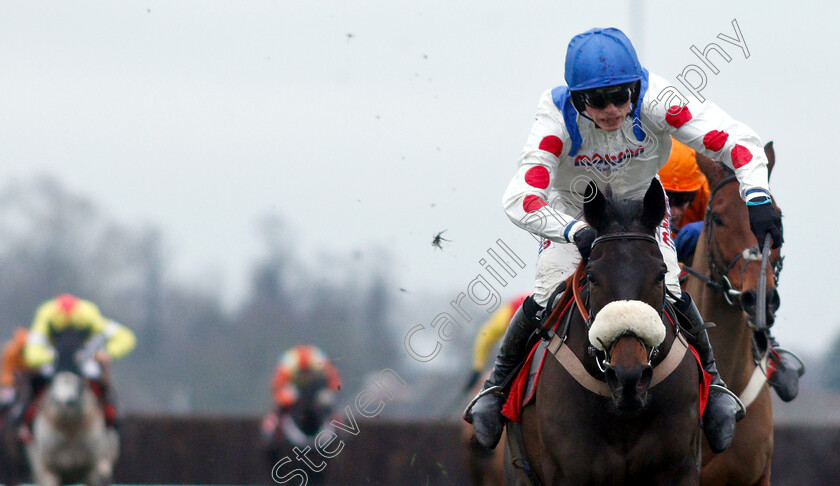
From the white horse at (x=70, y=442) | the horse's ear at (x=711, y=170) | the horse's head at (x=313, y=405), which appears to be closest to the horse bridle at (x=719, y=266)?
the horse's ear at (x=711, y=170)

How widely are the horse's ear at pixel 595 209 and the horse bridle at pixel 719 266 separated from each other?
1.56 m

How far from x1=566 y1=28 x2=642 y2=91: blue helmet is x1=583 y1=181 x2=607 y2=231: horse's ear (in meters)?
0.50

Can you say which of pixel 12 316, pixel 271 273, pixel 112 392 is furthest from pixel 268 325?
pixel 112 392

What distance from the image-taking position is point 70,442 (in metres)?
11.6

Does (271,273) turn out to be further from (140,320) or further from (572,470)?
(572,470)

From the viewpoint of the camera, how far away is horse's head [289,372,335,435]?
14685mm

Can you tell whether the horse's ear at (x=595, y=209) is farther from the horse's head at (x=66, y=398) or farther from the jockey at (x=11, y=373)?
the jockey at (x=11, y=373)

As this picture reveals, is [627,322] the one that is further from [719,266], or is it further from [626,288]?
[719,266]

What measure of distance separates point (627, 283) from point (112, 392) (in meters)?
8.50

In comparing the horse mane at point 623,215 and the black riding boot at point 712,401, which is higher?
the horse mane at point 623,215

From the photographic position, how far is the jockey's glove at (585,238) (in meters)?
4.59

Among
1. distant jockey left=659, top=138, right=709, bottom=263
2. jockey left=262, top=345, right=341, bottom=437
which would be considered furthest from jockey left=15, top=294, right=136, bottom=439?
distant jockey left=659, top=138, right=709, bottom=263

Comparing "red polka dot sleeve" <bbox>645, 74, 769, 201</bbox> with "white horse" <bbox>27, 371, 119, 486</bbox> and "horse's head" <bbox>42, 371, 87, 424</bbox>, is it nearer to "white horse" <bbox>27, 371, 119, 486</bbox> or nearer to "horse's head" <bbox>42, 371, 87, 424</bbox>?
"horse's head" <bbox>42, 371, 87, 424</bbox>

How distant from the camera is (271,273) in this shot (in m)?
30.8
